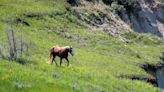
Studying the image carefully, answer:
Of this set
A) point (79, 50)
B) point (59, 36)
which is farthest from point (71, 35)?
point (79, 50)

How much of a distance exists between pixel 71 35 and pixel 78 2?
16.5 m

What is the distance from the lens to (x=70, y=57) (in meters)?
44.0

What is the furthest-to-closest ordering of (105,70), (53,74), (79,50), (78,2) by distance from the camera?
(78,2) < (79,50) < (105,70) < (53,74)

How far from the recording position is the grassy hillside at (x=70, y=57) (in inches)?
961

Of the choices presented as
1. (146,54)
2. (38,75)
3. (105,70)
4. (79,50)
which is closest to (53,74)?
(38,75)

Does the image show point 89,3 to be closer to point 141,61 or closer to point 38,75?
point 141,61

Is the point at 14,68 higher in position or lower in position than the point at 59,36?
higher

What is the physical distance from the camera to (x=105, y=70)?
143 ft

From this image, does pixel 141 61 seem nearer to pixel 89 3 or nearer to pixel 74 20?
pixel 74 20

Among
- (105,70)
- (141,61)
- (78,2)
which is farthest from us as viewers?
(78,2)

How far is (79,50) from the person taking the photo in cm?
4919

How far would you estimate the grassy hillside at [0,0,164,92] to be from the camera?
80.1ft

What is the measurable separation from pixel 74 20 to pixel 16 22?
11.3 m

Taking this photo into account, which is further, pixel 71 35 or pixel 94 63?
pixel 71 35
